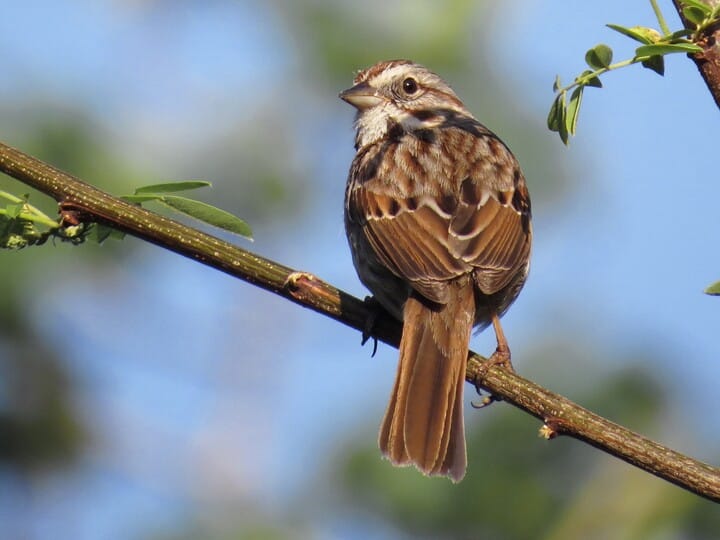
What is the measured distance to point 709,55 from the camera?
212 cm

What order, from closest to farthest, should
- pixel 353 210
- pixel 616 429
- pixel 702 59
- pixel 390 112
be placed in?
1. pixel 702 59
2. pixel 616 429
3. pixel 353 210
4. pixel 390 112

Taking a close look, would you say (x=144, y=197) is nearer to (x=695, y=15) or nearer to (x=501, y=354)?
(x=695, y=15)

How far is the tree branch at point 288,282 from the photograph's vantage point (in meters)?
2.25

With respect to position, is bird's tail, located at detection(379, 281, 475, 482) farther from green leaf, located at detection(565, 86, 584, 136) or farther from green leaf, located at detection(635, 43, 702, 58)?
green leaf, located at detection(635, 43, 702, 58)

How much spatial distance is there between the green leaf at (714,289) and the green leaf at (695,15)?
0.46m

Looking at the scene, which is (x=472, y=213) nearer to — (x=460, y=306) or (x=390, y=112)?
(x=460, y=306)

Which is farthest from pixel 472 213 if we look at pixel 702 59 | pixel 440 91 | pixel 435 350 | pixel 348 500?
pixel 702 59

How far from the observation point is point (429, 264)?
3.55 m

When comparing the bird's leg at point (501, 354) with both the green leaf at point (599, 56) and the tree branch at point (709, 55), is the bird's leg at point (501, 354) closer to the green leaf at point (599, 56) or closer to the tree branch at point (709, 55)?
the green leaf at point (599, 56)

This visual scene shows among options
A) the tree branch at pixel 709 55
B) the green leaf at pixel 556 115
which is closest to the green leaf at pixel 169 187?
the green leaf at pixel 556 115

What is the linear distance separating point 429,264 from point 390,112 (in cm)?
139

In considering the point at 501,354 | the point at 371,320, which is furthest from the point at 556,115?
the point at 501,354

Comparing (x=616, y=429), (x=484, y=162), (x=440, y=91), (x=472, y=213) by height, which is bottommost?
(x=616, y=429)

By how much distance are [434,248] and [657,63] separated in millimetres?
1483
